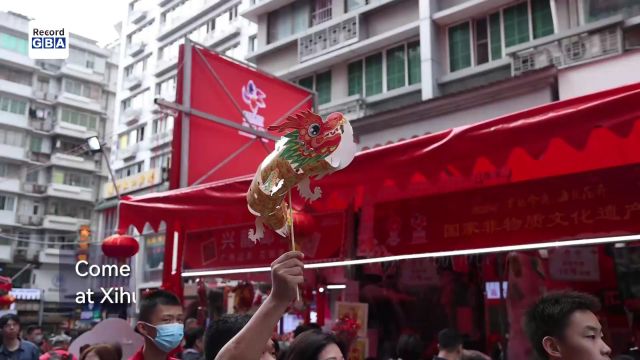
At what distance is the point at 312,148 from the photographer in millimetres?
2131

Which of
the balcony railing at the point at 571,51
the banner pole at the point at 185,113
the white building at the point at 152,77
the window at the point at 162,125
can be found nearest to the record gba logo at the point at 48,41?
the banner pole at the point at 185,113

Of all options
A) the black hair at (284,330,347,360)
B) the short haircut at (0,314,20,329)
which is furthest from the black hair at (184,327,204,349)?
the black hair at (284,330,347,360)

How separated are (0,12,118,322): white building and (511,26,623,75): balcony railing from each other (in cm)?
2892

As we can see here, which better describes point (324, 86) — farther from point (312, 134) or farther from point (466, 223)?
point (312, 134)

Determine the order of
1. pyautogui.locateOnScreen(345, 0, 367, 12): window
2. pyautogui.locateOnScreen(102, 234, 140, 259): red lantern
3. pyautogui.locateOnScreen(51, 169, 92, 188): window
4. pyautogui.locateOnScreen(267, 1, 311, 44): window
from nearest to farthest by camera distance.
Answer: pyautogui.locateOnScreen(102, 234, 140, 259): red lantern → pyautogui.locateOnScreen(345, 0, 367, 12): window → pyautogui.locateOnScreen(267, 1, 311, 44): window → pyautogui.locateOnScreen(51, 169, 92, 188): window

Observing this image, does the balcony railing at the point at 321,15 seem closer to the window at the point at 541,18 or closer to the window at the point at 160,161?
the window at the point at 541,18

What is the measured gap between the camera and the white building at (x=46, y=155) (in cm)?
3509

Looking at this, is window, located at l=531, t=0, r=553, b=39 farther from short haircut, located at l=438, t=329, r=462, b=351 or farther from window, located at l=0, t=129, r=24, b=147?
window, located at l=0, t=129, r=24, b=147

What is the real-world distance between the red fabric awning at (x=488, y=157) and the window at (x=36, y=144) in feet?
117

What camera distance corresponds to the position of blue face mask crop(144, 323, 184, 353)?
316 centimetres

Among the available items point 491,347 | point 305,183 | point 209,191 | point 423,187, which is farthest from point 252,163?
point 305,183

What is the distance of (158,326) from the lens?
320 centimetres

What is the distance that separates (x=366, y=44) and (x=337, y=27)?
145 centimetres

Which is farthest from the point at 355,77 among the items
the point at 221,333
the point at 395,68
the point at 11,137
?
the point at 11,137
